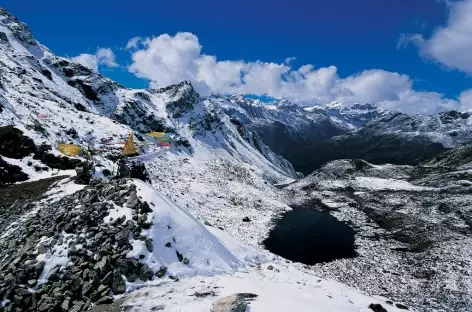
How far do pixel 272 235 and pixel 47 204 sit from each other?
3274 cm

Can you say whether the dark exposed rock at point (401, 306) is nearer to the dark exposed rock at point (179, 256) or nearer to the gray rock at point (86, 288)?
the dark exposed rock at point (179, 256)

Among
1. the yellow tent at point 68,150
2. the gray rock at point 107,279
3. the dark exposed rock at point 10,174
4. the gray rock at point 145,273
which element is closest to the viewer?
the gray rock at point 107,279

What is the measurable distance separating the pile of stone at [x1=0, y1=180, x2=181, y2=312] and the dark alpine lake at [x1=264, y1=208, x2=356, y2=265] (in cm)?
2519

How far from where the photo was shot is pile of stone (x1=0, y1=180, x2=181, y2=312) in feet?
63.8

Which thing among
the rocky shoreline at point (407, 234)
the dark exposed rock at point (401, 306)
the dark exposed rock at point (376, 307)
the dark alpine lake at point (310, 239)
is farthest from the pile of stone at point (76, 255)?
the dark alpine lake at point (310, 239)

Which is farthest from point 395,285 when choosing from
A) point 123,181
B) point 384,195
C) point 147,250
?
point 384,195

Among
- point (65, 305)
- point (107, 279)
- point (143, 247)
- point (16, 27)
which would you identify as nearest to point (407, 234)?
point (143, 247)

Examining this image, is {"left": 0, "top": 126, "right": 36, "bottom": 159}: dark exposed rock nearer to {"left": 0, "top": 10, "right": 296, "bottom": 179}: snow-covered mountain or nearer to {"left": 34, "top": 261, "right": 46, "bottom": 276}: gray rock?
{"left": 0, "top": 10, "right": 296, "bottom": 179}: snow-covered mountain

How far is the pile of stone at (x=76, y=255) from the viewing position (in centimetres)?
1945

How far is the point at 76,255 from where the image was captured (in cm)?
2184

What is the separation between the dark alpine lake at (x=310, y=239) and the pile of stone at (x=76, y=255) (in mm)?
25189

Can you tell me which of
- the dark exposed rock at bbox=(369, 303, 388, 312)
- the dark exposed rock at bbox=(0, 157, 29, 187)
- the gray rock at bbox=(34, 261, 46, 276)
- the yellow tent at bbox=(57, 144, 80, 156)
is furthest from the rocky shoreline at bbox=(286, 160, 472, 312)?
the yellow tent at bbox=(57, 144, 80, 156)

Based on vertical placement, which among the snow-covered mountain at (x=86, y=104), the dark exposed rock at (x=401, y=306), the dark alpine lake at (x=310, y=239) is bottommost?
the dark exposed rock at (x=401, y=306)

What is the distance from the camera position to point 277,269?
28.0 m
